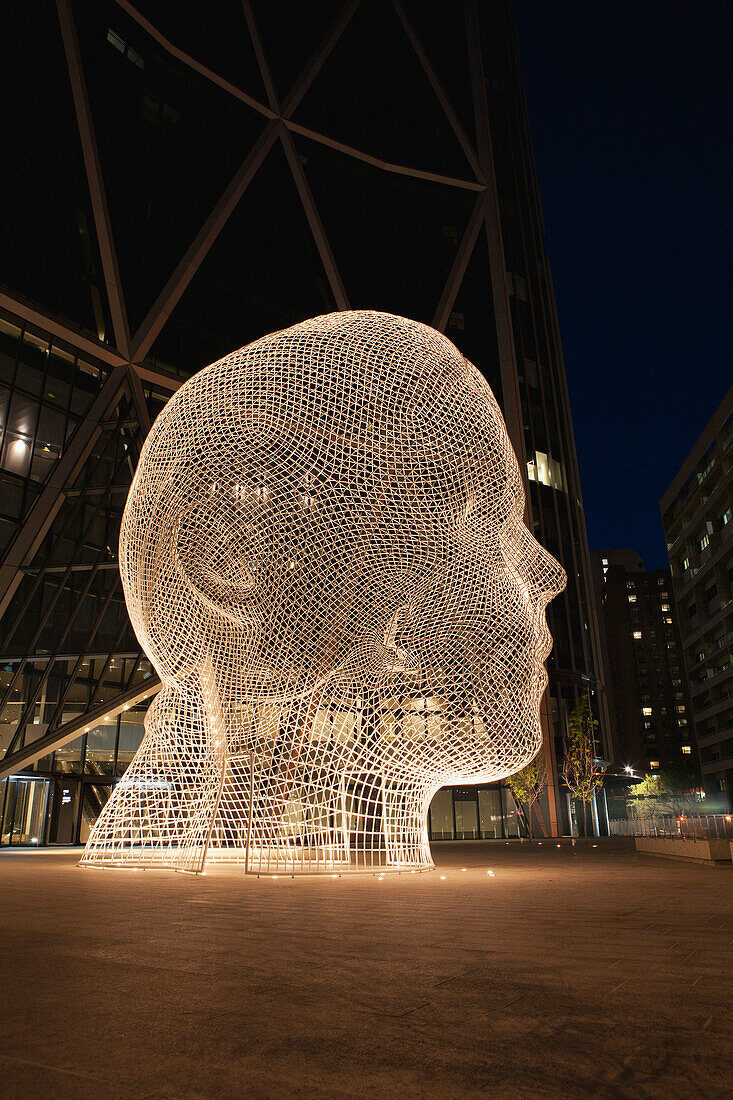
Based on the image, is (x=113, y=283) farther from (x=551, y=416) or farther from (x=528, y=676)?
(x=551, y=416)

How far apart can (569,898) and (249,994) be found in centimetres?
456

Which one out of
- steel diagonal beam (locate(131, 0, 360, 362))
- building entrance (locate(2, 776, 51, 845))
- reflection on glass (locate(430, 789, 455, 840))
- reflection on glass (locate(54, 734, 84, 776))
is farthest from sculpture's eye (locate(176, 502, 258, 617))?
reflection on glass (locate(430, 789, 455, 840))

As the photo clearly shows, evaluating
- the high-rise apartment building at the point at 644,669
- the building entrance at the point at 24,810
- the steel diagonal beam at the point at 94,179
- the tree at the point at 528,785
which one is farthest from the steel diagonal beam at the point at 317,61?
the high-rise apartment building at the point at 644,669

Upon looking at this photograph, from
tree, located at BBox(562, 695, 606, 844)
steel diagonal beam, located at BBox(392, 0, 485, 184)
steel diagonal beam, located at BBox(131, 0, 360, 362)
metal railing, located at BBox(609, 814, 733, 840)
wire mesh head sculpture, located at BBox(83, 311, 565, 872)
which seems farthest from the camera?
steel diagonal beam, located at BBox(392, 0, 485, 184)

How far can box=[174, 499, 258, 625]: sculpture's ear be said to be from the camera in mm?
9914

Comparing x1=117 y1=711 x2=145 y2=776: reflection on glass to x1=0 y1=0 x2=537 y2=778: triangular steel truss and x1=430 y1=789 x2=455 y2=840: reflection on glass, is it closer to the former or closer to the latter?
x1=0 y1=0 x2=537 y2=778: triangular steel truss

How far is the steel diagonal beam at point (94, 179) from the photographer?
2177cm

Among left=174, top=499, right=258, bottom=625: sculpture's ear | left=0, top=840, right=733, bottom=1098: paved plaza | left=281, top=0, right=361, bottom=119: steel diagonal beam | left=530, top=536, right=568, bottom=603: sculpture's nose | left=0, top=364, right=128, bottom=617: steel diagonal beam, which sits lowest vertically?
left=0, top=840, right=733, bottom=1098: paved plaza

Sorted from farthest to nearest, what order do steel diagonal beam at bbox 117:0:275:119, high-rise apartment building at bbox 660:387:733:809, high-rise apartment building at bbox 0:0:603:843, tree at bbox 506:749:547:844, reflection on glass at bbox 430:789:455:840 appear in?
high-rise apartment building at bbox 660:387:733:809 < reflection on glass at bbox 430:789:455:840 < tree at bbox 506:749:547:844 < steel diagonal beam at bbox 117:0:275:119 < high-rise apartment building at bbox 0:0:603:843

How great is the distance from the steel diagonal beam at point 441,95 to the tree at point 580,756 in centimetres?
2154

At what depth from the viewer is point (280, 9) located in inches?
1194

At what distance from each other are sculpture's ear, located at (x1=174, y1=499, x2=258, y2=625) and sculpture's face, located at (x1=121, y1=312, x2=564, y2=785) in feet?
0.06

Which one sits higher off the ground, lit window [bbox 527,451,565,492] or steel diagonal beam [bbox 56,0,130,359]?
steel diagonal beam [bbox 56,0,130,359]

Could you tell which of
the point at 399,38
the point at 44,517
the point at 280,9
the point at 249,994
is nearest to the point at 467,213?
the point at 399,38
